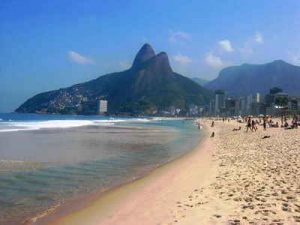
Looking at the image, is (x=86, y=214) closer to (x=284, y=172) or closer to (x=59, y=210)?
(x=59, y=210)

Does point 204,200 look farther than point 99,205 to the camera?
No

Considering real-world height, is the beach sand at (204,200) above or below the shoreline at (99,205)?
above

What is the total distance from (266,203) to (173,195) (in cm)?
291

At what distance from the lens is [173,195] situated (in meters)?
11.0

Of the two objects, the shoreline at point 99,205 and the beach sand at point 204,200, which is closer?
the beach sand at point 204,200

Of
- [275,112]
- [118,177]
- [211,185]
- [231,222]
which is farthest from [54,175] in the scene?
[275,112]

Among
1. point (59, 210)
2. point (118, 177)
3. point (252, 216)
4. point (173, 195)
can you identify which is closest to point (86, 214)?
point (59, 210)

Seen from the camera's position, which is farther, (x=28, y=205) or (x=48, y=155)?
(x=48, y=155)

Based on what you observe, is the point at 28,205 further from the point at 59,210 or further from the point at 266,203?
the point at 266,203

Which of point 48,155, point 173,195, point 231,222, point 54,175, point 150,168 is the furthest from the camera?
point 48,155

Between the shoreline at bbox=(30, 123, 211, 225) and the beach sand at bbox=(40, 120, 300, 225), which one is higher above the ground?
the beach sand at bbox=(40, 120, 300, 225)

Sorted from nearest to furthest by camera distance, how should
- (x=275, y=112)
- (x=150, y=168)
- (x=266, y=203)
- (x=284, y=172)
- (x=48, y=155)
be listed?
1. (x=266, y=203)
2. (x=284, y=172)
3. (x=150, y=168)
4. (x=48, y=155)
5. (x=275, y=112)

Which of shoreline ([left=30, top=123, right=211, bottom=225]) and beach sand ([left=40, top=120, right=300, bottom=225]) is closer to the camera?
beach sand ([left=40, top=120, right=300, bottom=225])

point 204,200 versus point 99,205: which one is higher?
point 204,200
